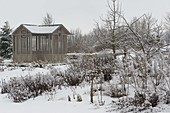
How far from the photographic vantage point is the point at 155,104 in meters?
6.04

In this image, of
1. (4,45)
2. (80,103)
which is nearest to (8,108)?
(80,103)

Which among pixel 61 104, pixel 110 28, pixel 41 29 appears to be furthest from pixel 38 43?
pixel 61 104

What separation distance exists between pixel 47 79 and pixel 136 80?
3511 mm

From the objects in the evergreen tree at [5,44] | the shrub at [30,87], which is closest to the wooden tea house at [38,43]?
the evergreen tree at [5,44]

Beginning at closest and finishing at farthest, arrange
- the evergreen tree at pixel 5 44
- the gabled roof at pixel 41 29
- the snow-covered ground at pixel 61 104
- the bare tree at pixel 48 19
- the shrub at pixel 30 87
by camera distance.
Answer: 1. the snow-covered ground at pixel 61 104
2. the shrub at pixel 30 87
3. the gabled roof at pixel 41 29
4. the evergreen tree at pixel 5 44
5. the bare tree at pixel 48 19

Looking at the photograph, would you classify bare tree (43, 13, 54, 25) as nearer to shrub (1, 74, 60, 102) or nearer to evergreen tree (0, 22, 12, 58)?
evergreen tree (0, 22, 12, 58)

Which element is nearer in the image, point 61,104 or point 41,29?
point 61,104

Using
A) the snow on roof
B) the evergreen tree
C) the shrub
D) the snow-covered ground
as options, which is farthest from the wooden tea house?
the snow-covered ground

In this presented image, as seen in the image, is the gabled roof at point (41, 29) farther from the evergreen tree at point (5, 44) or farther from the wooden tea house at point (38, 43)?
the evergreen tree at point (5, 44)

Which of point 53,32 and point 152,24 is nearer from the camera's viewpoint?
point 152,24

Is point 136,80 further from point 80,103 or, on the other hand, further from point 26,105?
point 26,105

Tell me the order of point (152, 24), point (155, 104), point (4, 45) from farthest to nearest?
point (4, 45)
point (152, 24)
point (155, 104)

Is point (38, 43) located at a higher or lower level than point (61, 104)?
higher

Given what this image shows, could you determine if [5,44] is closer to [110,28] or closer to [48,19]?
[48,19]
